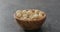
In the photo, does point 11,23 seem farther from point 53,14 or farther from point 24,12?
point 53,14

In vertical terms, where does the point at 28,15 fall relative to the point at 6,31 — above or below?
above

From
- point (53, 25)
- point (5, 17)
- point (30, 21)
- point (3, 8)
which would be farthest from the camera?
point (3, 8)

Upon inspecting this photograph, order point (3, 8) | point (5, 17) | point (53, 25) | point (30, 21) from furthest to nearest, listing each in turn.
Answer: point (3, 8)
point (5, 17)
point (53, 25)
point (30, 21)

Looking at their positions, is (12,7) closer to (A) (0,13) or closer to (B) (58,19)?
(A) (0,13)

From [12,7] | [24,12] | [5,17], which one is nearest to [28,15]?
[24,12]

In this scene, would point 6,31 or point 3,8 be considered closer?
point 6,31

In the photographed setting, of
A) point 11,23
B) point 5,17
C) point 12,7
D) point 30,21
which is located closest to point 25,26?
point 30,21

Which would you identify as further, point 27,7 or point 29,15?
point 27,7
